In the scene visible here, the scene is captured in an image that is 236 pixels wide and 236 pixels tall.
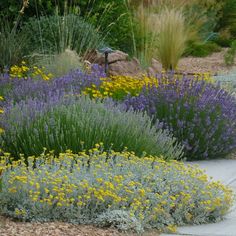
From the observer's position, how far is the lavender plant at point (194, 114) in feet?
29.5

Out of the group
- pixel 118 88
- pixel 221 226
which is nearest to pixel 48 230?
pixel 221 226

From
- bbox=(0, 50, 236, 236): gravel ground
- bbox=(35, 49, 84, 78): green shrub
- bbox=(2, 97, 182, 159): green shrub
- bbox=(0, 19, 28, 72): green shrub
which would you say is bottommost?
bbox=(0, 19, 28, 72): green shrub

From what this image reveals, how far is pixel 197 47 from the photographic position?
2117cm

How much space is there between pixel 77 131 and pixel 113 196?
1.87 meters

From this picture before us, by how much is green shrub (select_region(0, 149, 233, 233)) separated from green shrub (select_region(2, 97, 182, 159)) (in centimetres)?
108

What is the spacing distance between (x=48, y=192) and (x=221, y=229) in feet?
4.35

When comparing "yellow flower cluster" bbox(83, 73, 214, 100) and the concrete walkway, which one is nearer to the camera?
the concrete walkway

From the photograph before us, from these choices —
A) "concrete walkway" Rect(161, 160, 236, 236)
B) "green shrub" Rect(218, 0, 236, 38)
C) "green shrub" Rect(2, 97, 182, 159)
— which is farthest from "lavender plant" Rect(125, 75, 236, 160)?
"green shrub" Rect(218, 0, 236, 38)

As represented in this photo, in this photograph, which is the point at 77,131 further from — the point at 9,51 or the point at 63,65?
the point at 9,51

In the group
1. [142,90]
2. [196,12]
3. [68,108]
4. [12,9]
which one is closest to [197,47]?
[196,12]

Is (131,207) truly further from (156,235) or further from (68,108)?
(68,108)

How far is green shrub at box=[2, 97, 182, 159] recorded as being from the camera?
7668 mm

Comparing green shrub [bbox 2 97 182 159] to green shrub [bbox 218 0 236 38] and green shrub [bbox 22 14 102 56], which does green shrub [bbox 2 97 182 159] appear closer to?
green shrub [bbox 22 14 102 56]

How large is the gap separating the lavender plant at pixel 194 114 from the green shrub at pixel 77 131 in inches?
33.9
